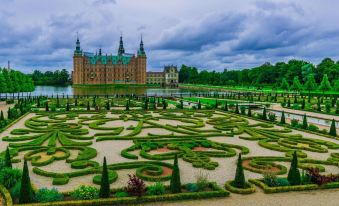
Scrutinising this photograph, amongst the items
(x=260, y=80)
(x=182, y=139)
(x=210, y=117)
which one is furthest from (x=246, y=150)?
(x=260, y=80)

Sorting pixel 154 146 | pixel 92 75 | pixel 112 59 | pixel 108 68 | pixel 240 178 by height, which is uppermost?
pixel 112 59

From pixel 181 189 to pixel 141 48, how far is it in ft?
349

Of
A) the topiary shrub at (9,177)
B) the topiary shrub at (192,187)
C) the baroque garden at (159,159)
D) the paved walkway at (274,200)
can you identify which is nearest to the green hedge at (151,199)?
the baroque garden at (159,159)

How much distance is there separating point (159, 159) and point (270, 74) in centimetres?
7556

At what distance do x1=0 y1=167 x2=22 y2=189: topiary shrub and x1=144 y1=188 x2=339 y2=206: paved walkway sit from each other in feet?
11.6

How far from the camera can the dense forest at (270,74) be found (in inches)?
2624

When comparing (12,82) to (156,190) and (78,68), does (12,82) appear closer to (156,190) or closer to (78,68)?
(156,190)

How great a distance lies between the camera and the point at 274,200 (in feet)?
27.5

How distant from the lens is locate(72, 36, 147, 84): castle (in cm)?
10706

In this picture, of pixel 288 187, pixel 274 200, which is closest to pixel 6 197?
pixel 274 200

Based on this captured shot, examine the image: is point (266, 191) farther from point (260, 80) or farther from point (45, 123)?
point (260, 80)

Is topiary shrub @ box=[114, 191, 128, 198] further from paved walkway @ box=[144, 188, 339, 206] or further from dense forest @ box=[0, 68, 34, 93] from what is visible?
dense forest @ box=[0, 68, 34, 93]

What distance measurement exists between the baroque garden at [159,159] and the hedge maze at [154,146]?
0.03 metres

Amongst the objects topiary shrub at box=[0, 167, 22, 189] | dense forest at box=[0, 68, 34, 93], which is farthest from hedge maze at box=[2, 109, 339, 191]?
dense forest at box=[0, 68, 34, 93]
